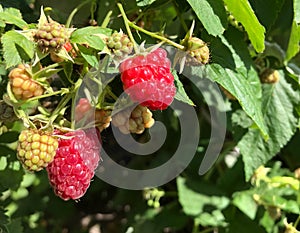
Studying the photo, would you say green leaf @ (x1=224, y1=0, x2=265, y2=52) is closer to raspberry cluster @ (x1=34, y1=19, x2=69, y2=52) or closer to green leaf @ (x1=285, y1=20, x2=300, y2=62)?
green leaf @ (x1=285, y1=20, x2=300, y2=62)

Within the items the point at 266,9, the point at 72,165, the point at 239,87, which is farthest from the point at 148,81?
the point at 266,9

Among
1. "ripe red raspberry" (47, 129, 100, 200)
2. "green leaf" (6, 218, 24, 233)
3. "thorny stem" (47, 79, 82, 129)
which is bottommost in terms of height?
"green leaf" (6, 218, 24, 233)

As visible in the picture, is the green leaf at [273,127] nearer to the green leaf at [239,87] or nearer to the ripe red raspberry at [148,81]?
the green leaf at [239,87]

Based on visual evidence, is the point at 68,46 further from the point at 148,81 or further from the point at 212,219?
the point at 212,219

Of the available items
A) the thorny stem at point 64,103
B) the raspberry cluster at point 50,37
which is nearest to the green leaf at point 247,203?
the thorny stem at point 64,103

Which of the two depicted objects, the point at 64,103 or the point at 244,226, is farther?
the point at 244,226

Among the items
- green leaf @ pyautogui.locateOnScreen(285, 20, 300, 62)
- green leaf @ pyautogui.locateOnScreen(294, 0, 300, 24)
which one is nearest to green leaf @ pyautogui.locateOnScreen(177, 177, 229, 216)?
green leaf @ pyautogui.locateOnScreen(285, 20, 300, 62)

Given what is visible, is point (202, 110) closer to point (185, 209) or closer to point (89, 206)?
point (185, 209)
